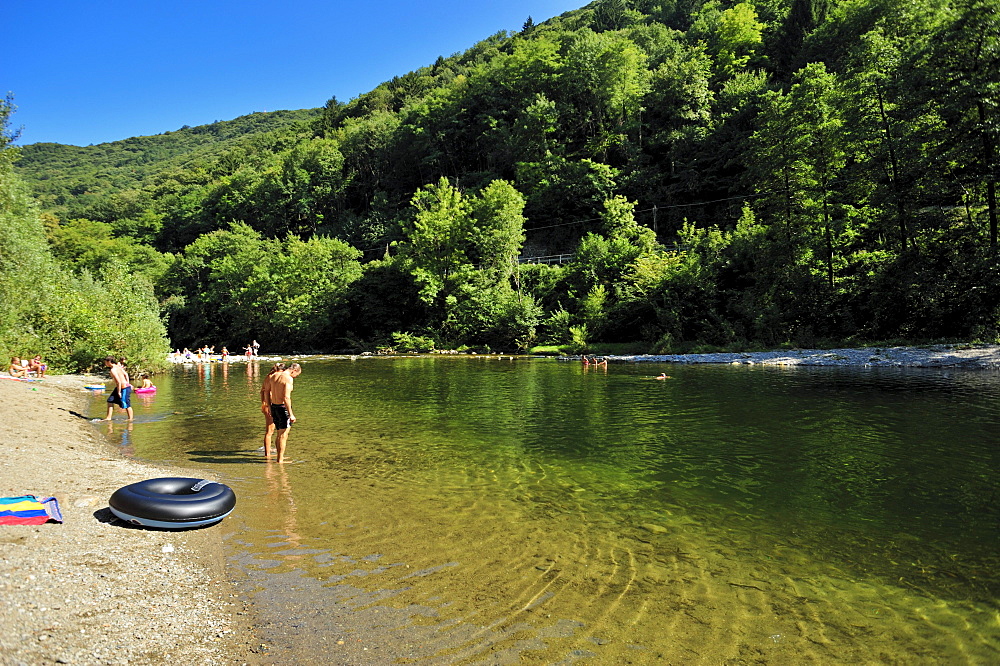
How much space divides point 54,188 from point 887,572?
6389 inches

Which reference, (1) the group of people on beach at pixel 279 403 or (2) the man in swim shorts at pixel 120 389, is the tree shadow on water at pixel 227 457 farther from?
(2) the man in swim shorts at pixel 120 389

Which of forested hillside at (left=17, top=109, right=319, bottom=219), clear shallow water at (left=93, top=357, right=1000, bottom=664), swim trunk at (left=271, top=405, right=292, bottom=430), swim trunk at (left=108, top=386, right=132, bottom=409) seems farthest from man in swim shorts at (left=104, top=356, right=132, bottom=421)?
forested hillside at (left=17, top=109, right=319, bottom=219)

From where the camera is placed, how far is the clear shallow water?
15.4 feet

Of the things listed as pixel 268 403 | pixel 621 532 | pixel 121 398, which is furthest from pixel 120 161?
pixel 621 532

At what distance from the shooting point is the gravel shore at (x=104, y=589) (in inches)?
159

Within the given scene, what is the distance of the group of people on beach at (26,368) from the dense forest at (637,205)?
24.3 feet

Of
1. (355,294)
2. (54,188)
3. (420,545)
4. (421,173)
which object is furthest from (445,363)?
(54,188)

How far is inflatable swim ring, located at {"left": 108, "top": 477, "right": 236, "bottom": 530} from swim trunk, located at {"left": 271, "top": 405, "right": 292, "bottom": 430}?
3.26 metres

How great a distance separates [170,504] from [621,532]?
5.73 m

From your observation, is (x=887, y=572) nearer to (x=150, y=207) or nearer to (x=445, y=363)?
(x=445, y=363)

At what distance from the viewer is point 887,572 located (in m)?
5.86

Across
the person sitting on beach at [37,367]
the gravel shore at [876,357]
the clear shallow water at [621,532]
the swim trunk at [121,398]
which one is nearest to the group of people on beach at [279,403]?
the clear shallow water at [621,532]

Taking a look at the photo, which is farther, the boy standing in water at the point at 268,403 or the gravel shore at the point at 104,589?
the boy standing in water at the point at 268,403

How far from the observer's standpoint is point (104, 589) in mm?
5012
